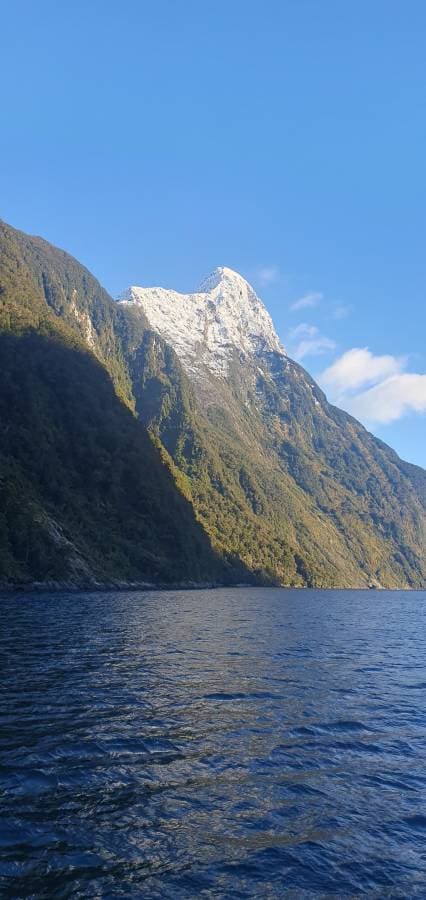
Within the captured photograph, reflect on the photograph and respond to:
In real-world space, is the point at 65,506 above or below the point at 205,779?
above

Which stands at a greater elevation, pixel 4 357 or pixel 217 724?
pixel 4 357

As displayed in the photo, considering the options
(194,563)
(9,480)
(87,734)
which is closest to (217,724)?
(87,734)

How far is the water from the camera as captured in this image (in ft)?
40.1

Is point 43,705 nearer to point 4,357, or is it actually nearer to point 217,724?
point 217,724

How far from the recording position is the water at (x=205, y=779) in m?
12.2

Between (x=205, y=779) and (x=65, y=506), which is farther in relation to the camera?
(x=65, y=506)

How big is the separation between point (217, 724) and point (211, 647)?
22.7 metres

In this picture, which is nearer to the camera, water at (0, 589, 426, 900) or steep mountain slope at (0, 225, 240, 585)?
water at (0, 589, 426, 900)

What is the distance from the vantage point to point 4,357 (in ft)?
629

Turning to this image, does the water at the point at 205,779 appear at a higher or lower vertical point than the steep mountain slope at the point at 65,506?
lower

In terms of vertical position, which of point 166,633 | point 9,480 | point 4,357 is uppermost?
point 4,357

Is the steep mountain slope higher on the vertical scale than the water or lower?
higher

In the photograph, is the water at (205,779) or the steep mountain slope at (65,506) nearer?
the water at (205,779)

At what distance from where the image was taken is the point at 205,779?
1761 centimetres
